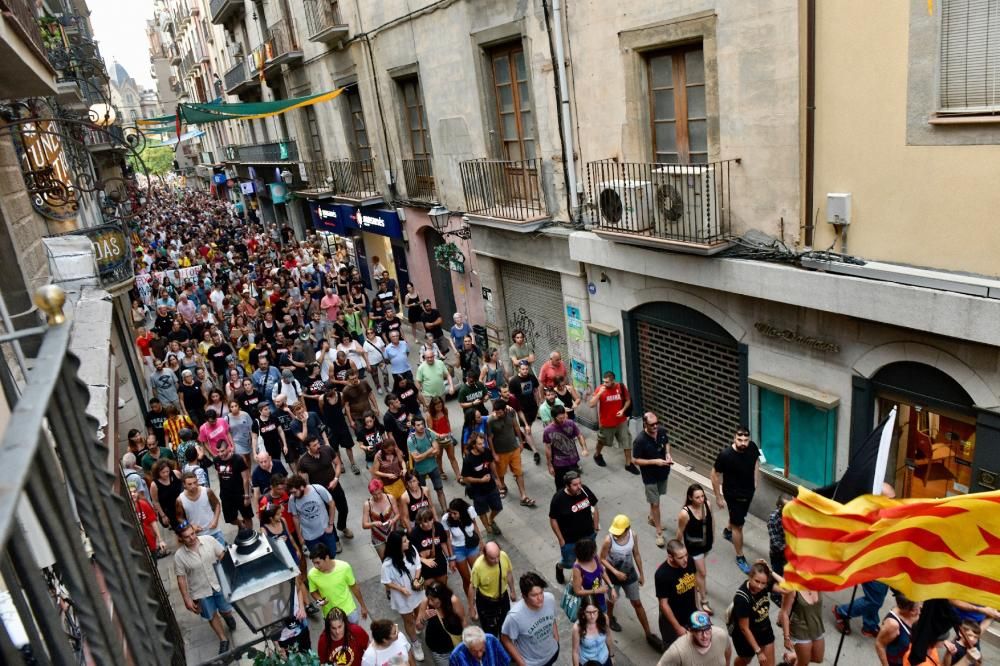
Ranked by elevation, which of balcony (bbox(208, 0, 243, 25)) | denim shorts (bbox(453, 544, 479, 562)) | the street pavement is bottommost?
the street pavement

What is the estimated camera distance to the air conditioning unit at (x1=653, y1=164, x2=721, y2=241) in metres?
8.81

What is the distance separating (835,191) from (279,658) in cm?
678

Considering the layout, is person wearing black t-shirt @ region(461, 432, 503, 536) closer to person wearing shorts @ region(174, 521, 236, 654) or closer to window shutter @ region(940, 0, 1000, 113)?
person wearing shorts @ region(174, 521, 236, 654)

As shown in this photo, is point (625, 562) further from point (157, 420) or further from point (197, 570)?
point (157, 420)

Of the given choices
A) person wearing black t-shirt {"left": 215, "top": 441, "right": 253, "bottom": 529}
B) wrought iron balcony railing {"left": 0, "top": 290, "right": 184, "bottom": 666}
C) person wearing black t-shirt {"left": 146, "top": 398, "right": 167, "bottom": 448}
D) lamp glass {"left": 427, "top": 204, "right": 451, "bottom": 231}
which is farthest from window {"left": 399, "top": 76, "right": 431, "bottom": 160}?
wrought iron balcony railing {"left": 0, "top": 290, "right": 184, "bottom": 666}

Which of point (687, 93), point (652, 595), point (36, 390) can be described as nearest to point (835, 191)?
point (687, 93)

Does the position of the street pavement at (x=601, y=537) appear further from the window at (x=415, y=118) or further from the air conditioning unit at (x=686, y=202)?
the window at (x=415, y=118)

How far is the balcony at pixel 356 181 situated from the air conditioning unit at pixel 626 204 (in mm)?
10299

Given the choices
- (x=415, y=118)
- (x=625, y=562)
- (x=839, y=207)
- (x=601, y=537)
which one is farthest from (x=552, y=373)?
(x=415, y=118)

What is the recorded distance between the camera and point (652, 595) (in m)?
8.03

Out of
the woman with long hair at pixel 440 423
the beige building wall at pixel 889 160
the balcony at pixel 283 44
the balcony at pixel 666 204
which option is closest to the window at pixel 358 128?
the balcony at pixel 283 44

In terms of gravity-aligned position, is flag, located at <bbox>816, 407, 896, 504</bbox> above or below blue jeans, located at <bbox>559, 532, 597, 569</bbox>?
above

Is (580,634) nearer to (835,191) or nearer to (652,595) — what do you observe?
(652,595)

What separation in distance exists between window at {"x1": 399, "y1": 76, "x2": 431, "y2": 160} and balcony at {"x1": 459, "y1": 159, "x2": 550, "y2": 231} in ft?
9.42
